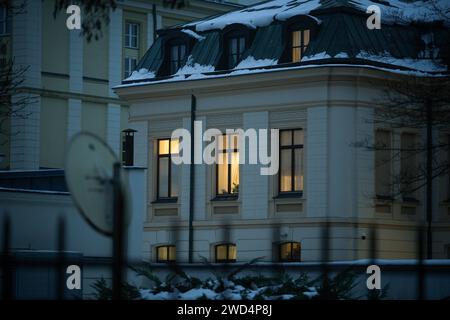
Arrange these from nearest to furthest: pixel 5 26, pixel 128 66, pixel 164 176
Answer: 1. pixel 164 176
2. pixel 5 26
3. pixel 128 66

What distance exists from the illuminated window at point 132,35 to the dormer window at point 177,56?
46.6 feet

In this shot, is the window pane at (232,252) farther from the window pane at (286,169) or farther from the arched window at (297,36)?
the arched window at (297,36)

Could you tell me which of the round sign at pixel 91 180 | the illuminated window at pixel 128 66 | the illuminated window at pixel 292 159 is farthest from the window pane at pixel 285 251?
the round sign at pixel 91 180

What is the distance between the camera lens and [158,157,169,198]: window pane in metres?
42.1

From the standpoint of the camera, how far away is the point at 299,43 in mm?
39062

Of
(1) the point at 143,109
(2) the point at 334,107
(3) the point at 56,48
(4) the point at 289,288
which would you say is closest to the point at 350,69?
(2) the point at 334,107

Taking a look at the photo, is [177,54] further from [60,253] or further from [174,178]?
[60,253]

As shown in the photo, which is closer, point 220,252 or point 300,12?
point 300,12

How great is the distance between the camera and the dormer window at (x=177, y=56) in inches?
1674

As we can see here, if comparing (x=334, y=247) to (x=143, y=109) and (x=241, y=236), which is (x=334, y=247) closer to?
(x=241, y=236)

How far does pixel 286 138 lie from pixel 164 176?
521 cm

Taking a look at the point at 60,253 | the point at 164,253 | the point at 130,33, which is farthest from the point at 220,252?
the point at 60,253

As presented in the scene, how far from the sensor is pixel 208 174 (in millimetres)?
40906

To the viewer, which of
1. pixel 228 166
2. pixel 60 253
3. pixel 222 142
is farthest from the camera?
pixel 222 142
